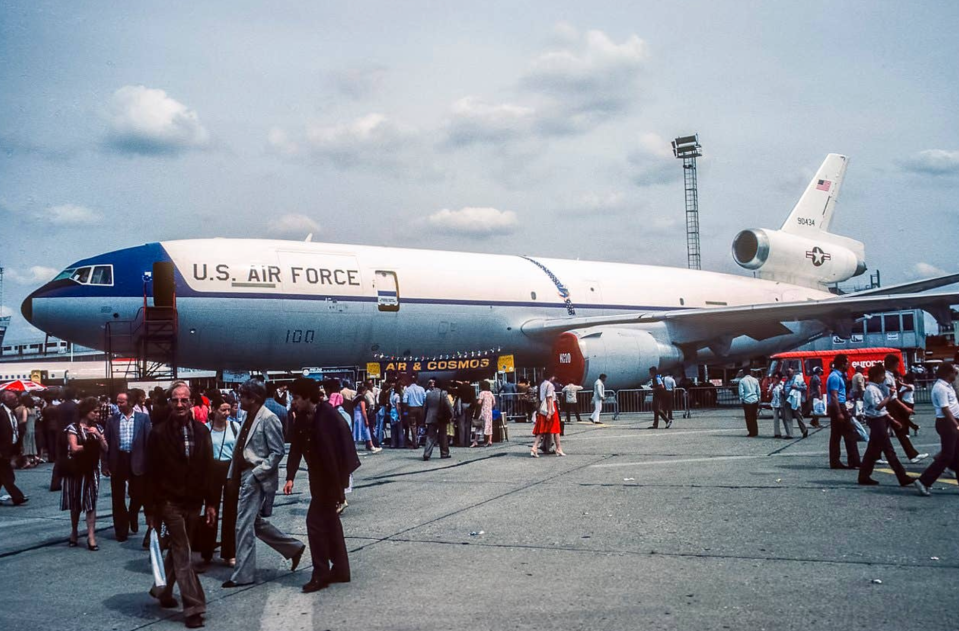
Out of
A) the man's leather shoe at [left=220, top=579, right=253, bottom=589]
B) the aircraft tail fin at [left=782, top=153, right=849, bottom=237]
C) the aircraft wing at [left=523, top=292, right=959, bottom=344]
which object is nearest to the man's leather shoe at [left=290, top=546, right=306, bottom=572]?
the man's leather shoe at [left=220, top=579, right=253, bottom=589]

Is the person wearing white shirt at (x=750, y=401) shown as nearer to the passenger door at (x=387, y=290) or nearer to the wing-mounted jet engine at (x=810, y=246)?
the passenger door at (x=387, y=290)

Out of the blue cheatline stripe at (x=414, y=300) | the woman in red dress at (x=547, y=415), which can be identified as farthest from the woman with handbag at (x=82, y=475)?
the blue cheatline stripe at (x=414, y=300)

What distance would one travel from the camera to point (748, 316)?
27062 millimetres

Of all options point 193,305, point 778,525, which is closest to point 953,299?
point 778,525

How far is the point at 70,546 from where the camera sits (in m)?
8.82

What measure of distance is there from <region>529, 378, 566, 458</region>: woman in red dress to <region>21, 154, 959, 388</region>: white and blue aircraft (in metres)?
8.60

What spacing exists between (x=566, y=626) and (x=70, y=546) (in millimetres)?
6375

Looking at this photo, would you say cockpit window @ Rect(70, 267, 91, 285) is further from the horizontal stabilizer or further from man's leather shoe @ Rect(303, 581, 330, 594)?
the horizontal stabilizer

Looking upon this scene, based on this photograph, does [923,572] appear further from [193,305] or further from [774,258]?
[774,258]

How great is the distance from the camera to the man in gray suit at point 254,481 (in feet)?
22.3

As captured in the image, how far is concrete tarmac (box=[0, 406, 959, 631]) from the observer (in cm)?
552

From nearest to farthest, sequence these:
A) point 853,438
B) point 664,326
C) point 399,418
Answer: point 853,438
point 399,418
point 664,326

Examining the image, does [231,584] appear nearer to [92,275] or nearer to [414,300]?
[92,275]

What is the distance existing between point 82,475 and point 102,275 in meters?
11.7
